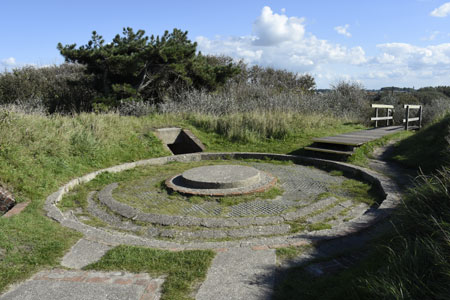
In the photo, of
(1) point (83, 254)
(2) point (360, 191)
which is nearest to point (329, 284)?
(1) point (83, 254)

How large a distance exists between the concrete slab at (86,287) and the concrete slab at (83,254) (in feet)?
0.69

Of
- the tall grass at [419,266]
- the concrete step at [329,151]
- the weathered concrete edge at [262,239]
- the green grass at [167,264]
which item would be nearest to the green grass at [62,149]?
the weathered concrete edge at [262,239]

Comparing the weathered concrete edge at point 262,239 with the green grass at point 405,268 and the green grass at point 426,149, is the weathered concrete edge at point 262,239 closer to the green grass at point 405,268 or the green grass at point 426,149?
the green grass at point 405,268

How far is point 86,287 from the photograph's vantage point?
106 inches

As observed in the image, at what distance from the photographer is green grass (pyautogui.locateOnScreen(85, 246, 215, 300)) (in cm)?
270

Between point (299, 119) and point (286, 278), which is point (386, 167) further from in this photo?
point (286, 278)

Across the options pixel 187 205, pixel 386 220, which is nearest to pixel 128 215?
pixel 187 205

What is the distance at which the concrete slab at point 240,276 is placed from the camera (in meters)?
2.60

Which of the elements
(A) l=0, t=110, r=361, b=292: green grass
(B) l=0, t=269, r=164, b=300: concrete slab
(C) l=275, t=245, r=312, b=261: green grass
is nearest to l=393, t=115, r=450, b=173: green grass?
(A) l=0, t=110, r=361, b=292: green grass

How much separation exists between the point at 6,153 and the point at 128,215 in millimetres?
3196

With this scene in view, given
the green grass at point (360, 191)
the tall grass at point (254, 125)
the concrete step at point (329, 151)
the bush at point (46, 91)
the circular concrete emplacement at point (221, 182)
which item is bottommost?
the green grass at point (360, 191)

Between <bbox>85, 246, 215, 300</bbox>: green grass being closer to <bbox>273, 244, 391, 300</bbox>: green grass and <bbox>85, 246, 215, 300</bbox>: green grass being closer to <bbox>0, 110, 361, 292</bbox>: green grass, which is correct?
<bbox>0, 110, 361, 292</bbox>: green grass

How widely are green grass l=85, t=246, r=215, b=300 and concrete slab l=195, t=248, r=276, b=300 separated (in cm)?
11

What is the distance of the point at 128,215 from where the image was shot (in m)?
4.71
